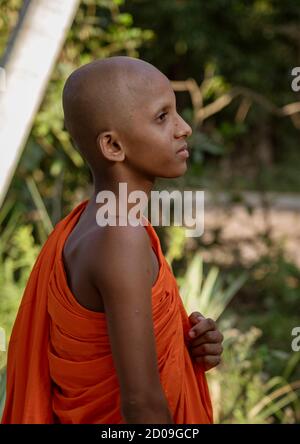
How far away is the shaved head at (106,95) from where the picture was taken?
5.73 ft

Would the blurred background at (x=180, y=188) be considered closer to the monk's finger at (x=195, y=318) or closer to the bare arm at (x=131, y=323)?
the monk's finger at (x=195, y=318)

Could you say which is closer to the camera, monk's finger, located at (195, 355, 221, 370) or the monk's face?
the monk's face

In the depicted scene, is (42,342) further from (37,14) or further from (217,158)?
(217,158)

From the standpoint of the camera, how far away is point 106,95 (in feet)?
5.73

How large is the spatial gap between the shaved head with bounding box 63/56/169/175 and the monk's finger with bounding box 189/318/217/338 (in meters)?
0.43

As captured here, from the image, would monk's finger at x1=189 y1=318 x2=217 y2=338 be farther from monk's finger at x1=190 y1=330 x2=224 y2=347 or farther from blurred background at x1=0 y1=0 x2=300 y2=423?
blurred background at x1=0 y1=0 x2=300 y2=423

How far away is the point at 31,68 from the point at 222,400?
5.64 feet

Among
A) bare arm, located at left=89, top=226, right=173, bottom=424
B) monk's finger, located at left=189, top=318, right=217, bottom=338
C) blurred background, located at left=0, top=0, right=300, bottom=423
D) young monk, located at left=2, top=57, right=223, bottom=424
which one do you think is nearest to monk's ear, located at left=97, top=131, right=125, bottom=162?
young monk, located at left=2, top=57, right=223, bottom=424

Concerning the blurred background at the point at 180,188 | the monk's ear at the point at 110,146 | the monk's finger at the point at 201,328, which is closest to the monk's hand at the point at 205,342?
the monk's finger at the point at 201,328

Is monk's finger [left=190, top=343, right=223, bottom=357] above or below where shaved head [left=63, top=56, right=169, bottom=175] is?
below

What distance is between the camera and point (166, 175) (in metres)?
1.81

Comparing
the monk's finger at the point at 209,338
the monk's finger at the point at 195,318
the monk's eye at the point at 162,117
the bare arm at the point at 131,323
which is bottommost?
the bare arm at the point at 131,323

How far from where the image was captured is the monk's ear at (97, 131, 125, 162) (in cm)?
176
